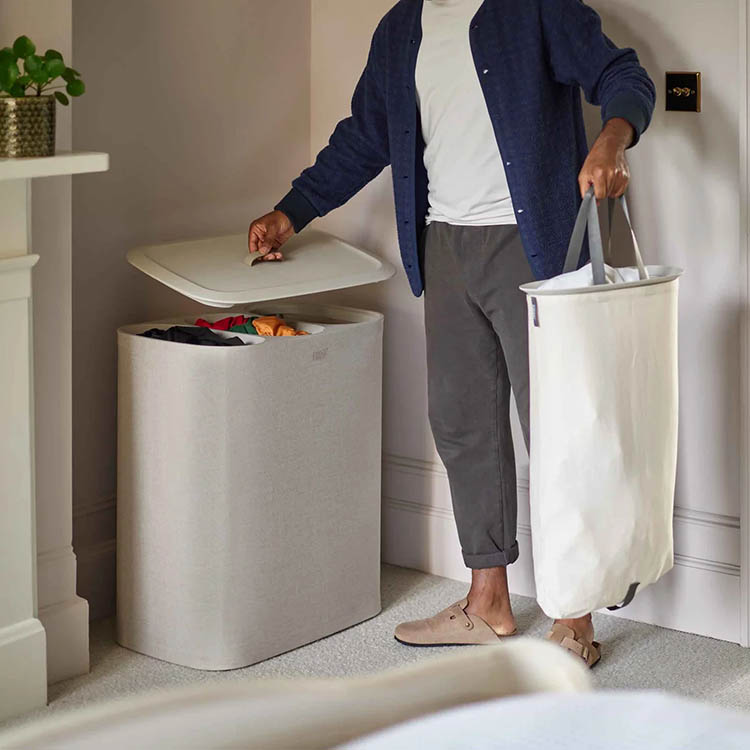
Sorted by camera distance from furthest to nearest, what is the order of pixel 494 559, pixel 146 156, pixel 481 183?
pixel 146 156, pixel 494 559, pixel 481 183

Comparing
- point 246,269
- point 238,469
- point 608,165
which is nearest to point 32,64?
point 246,269

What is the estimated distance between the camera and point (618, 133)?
219cm

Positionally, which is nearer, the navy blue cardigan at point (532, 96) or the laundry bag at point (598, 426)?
the laundry bag at point (598, 426)

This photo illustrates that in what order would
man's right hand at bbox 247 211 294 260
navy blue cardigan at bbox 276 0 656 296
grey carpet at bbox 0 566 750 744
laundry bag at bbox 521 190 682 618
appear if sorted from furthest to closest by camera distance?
man's right hand at bbox 247 211 294 260
grey carpet at bbox 0 566 750 744
navy blue cardigan at bbox 276 0 656 296
laundry bag at bbox 521 190 682 618

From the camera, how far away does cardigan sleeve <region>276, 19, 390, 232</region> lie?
2.75m

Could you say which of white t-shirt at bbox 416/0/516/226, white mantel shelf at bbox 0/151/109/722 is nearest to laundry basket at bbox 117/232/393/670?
white mantel shelf at bbox 0/151/109/722

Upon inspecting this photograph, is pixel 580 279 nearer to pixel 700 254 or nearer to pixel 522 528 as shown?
pixel 700 254

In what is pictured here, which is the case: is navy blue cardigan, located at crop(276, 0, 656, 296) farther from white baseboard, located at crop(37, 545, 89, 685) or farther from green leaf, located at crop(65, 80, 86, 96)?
white baseboard, located at crop(37, 545, 89, 685)

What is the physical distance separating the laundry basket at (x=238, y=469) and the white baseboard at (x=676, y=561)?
1.39ft

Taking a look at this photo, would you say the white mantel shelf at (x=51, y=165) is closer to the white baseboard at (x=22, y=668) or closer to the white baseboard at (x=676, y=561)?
the white baseboard at (x=22, y=668)

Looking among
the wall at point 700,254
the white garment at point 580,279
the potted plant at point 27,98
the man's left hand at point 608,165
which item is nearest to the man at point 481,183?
the man's left hand at point 608,165

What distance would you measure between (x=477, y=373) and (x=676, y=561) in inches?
25.2

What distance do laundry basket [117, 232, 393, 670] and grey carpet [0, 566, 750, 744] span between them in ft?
0.16

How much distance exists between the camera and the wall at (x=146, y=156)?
2742mm
